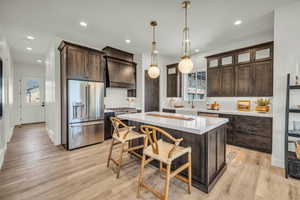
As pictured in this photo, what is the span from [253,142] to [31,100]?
9470 mm

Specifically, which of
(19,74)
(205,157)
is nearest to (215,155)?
(205,157)

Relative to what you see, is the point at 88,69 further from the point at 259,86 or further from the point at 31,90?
the point at 31,90

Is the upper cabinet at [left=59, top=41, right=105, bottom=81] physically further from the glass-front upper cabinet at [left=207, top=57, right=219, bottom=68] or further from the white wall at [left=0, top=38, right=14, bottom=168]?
the glass-front upper cabinet at [left=207, top=57, right=219, bottom=68]

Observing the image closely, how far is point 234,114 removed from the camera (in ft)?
11.5

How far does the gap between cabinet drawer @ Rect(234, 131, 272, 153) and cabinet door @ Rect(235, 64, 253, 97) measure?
112 cm

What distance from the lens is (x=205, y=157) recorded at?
1788 mm

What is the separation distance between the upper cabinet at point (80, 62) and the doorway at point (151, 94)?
185 cm

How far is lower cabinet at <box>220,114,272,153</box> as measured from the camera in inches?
120

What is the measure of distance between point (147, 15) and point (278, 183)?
3.74 metres

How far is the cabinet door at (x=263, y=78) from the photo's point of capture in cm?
323

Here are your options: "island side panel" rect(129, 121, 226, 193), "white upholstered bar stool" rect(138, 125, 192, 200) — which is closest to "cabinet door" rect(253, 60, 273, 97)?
"island side panel" rect(129, 121, 226, 193)

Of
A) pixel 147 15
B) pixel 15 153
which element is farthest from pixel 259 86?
pixel 15 153

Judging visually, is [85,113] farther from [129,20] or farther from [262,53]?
[262,53]

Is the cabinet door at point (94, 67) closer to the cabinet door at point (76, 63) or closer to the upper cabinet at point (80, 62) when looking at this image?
the upper cabinet at point (80, 62)
